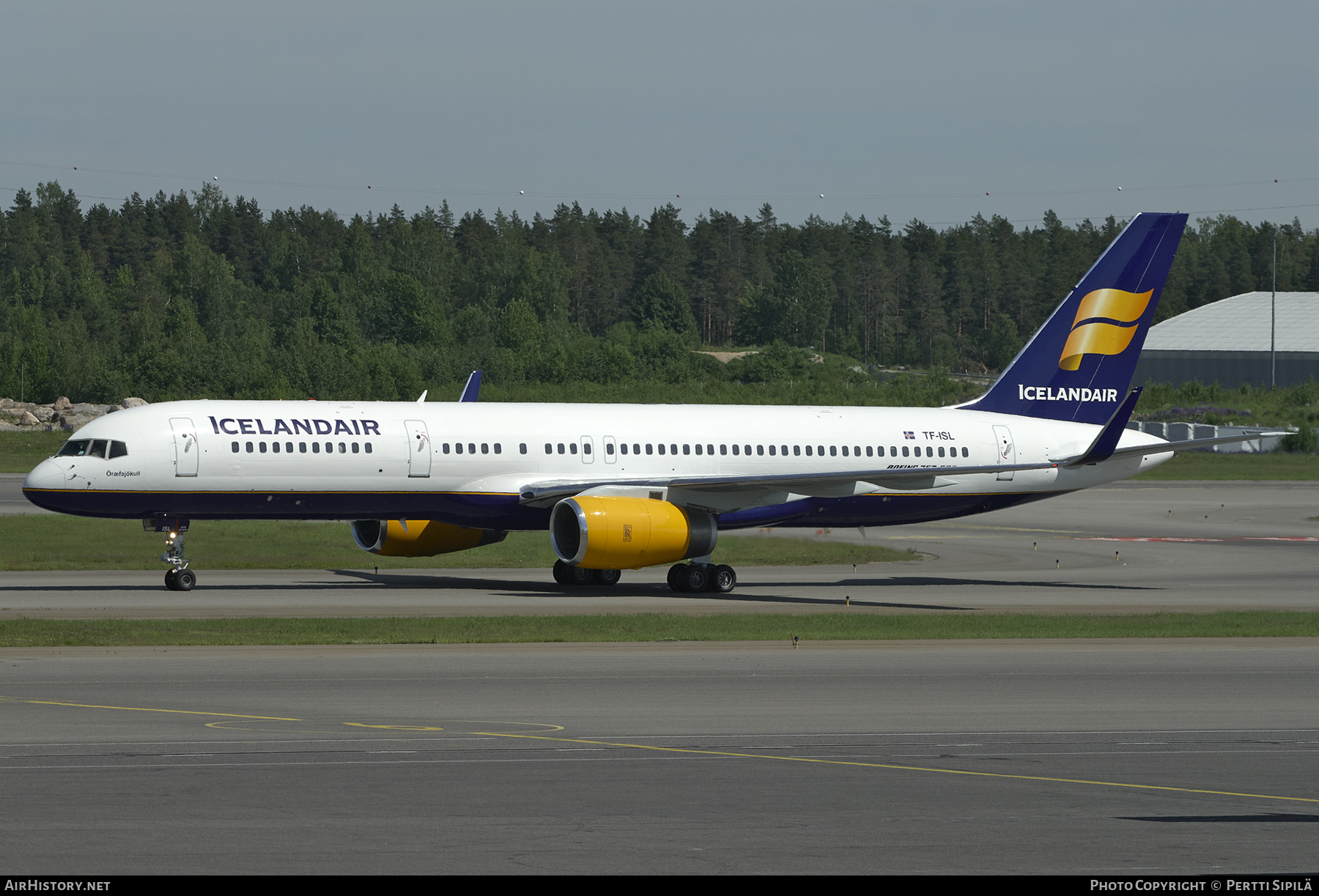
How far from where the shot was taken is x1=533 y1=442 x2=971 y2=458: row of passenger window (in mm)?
38594

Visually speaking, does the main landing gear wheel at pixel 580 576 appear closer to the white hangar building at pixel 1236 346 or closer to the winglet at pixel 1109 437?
the winglet at pixel 1109 437

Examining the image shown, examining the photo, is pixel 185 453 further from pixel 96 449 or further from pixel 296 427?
pixel 296 427

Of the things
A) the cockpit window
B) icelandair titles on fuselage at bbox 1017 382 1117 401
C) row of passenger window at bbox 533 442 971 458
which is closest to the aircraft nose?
the cockpit window

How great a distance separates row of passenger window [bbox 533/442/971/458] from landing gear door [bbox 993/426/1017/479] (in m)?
0.99

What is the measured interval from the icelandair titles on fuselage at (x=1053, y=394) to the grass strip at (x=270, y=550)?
639cm

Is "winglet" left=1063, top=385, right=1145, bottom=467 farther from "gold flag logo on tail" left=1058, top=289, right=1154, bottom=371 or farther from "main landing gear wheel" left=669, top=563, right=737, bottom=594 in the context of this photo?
"main landing gear wheel" left=669, top=563, right=737, bottom=594

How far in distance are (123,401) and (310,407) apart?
9965 centimetres

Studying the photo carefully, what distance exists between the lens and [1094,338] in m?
44.3

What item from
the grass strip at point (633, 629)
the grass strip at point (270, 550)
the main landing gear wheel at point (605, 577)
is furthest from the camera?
the grass strip at point (270, 550)

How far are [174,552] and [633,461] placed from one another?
36.0 ft

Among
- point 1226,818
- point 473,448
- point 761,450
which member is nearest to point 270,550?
point 473,448

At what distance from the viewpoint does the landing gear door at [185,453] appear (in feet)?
115

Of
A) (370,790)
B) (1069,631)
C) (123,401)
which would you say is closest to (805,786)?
(370,790)

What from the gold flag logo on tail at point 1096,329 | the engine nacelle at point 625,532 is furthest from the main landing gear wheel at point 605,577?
the gold flag logo on tail at point 1096,329
